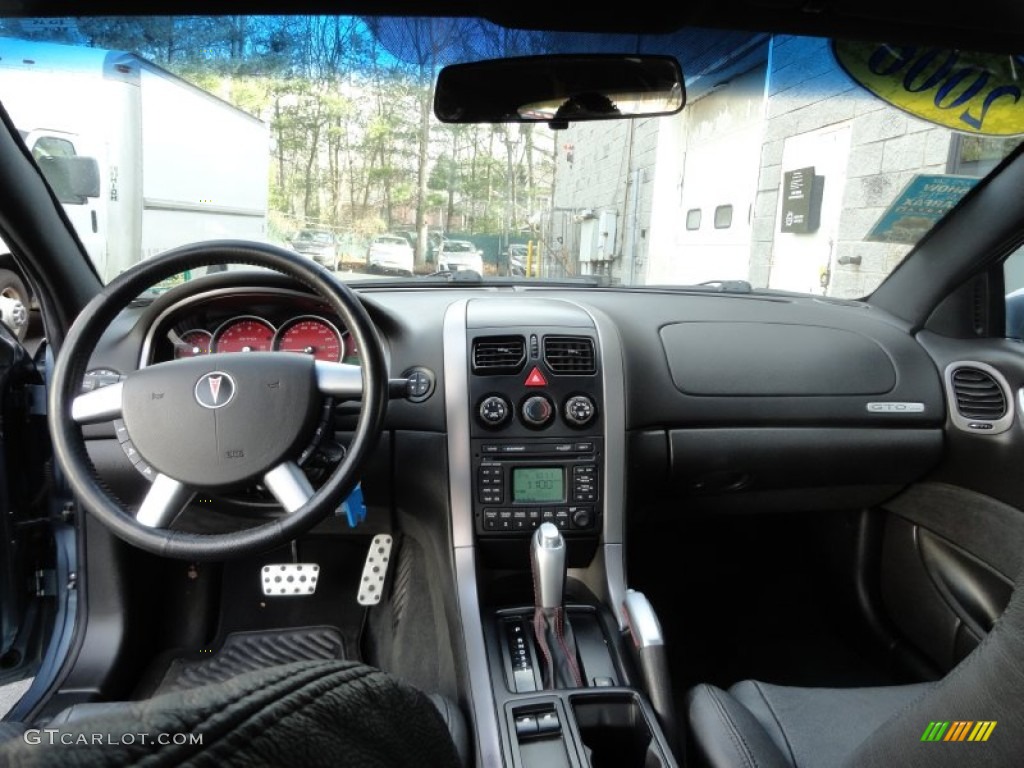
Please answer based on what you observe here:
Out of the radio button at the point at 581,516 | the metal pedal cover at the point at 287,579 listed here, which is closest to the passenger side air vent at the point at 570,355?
the radio button at the point at 581,516

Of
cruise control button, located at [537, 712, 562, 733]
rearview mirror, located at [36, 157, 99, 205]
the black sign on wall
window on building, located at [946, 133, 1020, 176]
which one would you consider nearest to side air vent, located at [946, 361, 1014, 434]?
window on building, located at [946, 133, 1020, 176]

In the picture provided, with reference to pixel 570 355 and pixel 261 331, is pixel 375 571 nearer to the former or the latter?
pixel 261 331

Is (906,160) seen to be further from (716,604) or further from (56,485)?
(56,485)

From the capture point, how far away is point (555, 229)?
A: 2.63 m

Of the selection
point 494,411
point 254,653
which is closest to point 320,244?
point 494,411

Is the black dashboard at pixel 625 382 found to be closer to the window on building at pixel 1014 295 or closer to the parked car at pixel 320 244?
the parked car at pixel 320 244

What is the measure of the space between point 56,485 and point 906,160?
3.98m

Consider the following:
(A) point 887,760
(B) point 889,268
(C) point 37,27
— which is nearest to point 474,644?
(A) point 887,760

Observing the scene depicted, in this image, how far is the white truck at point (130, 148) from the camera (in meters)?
2.19

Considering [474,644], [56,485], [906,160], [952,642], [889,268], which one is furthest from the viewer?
[906,160]

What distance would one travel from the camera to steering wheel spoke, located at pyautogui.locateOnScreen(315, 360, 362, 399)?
1614mm

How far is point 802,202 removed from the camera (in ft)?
15.6

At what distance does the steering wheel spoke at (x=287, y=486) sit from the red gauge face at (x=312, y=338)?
0.57m

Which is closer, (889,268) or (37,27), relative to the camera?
(37,27)
